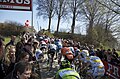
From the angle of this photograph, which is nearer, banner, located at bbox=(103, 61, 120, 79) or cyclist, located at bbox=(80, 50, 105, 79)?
cyclist, located at bbox=(80, 50, 105, 79)

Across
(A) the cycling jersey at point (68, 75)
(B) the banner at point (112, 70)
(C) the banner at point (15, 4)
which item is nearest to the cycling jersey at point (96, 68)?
(B) the banner at point (112, 70)

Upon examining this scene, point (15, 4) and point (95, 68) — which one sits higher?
point (15, 4)

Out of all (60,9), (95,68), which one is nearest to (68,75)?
(95,68)

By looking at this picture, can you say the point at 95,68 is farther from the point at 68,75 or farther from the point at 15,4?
the point at 68,75

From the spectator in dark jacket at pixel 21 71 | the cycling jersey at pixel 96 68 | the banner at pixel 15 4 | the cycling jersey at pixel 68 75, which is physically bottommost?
the cycling jersey at pixel 96 68

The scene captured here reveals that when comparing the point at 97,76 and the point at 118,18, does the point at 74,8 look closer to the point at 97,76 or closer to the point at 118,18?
the point at 118,18

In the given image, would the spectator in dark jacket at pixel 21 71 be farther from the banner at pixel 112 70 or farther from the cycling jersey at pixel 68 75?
the banner at pixel 112 70

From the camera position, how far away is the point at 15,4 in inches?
242

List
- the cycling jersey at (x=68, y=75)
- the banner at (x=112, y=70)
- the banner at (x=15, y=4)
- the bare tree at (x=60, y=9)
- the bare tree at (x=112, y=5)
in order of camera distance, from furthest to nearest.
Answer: the bare tree at (x=60, y=9) < the bare tree at (x=112, y=5) < the banner at (x=112, y=70) < the banner at (x=15, y=4) < the cycling jersey at (x=68, y=75)

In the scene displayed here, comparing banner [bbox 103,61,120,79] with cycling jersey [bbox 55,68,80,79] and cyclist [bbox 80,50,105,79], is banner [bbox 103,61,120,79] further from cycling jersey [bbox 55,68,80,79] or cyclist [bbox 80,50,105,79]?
cycling jersey [bbox 55,68,80,79]

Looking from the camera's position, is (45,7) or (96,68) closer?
(96,68)

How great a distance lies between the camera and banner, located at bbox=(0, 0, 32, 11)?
6.09 meters

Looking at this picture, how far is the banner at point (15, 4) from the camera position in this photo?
6094mm

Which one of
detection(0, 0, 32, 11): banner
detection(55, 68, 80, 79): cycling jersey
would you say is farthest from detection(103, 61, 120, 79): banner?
detection(55, 68, 80, 79): cycling jersey
